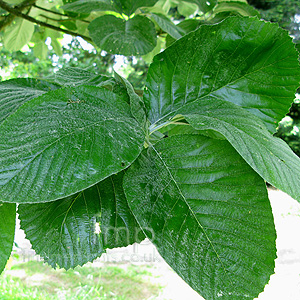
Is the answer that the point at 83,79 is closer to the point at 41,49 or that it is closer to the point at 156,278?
the point at 41,49

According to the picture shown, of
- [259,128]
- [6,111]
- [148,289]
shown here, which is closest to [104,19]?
[6,111]

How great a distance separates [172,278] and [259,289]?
3.09 m

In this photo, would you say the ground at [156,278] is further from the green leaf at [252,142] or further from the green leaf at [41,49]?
the green leaf at [252,142]

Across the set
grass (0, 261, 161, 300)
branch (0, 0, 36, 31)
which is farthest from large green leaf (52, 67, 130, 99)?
grass (0, 261, 161, 300)

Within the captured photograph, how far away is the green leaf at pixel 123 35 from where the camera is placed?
80 centimetres

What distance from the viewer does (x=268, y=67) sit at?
42 cm

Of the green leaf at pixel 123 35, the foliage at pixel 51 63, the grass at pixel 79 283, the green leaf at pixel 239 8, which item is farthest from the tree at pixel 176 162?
the grass at pixel 79 283

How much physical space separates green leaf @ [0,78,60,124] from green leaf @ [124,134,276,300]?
19cm

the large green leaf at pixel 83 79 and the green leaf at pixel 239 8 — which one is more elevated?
the green leaf at pixel 239 8

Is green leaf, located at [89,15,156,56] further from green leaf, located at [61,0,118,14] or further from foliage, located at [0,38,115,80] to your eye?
foliage, located at [0,38,115,80]

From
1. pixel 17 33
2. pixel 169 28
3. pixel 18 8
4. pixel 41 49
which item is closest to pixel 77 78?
pixel 169 28

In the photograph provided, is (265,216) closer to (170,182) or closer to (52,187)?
(170,182)

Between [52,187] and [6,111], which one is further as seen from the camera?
[6,111]

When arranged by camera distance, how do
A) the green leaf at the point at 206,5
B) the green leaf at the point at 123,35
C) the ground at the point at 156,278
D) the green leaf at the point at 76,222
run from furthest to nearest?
1. the ground at the point at 156,278
2. the green leaf at the point at 206,5
3. the green leaf at the point at 123,35
4. the green leaf at the point at 76,222
